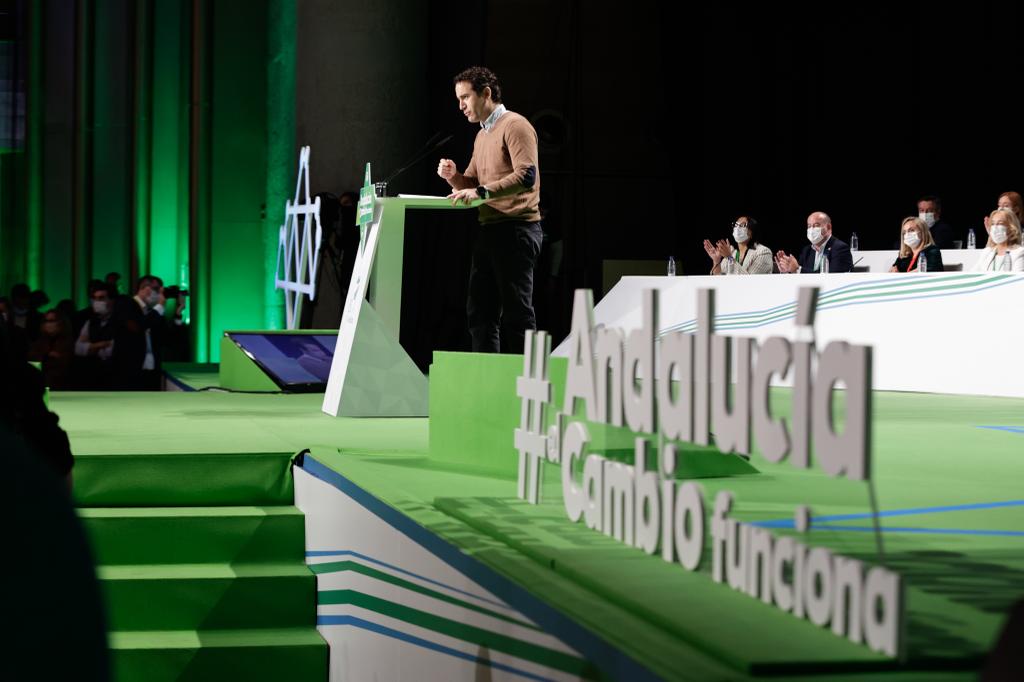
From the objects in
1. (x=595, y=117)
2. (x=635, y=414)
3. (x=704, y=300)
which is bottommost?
(x=635, y=414)

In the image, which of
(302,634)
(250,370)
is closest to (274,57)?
(250,370)

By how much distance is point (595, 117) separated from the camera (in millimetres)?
11586

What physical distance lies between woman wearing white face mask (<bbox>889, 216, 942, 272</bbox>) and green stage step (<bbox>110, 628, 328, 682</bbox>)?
5064 millimetres

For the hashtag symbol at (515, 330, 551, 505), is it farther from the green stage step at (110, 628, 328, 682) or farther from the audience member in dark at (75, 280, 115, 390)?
the audience member in dark at (75, 280, 115, 390)

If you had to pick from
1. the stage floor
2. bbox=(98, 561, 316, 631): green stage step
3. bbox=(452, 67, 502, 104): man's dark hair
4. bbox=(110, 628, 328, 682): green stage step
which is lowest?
bbox=(110, 628, 328, 682): green stage step

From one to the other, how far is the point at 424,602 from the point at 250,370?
4.65m

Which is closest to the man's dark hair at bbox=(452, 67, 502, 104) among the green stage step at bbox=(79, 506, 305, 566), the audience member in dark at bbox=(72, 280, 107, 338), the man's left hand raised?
the man's left hand raised

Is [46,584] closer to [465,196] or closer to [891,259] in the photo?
[465,196]

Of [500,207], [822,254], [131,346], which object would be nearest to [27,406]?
[500,207]

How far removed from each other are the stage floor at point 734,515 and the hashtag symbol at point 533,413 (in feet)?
0.16

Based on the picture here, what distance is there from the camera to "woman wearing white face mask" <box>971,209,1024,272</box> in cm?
696

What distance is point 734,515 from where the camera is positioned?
2.60 m

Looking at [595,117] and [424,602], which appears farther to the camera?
[595,117]

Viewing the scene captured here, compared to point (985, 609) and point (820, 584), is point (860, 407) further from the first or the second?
point (985, 609)
